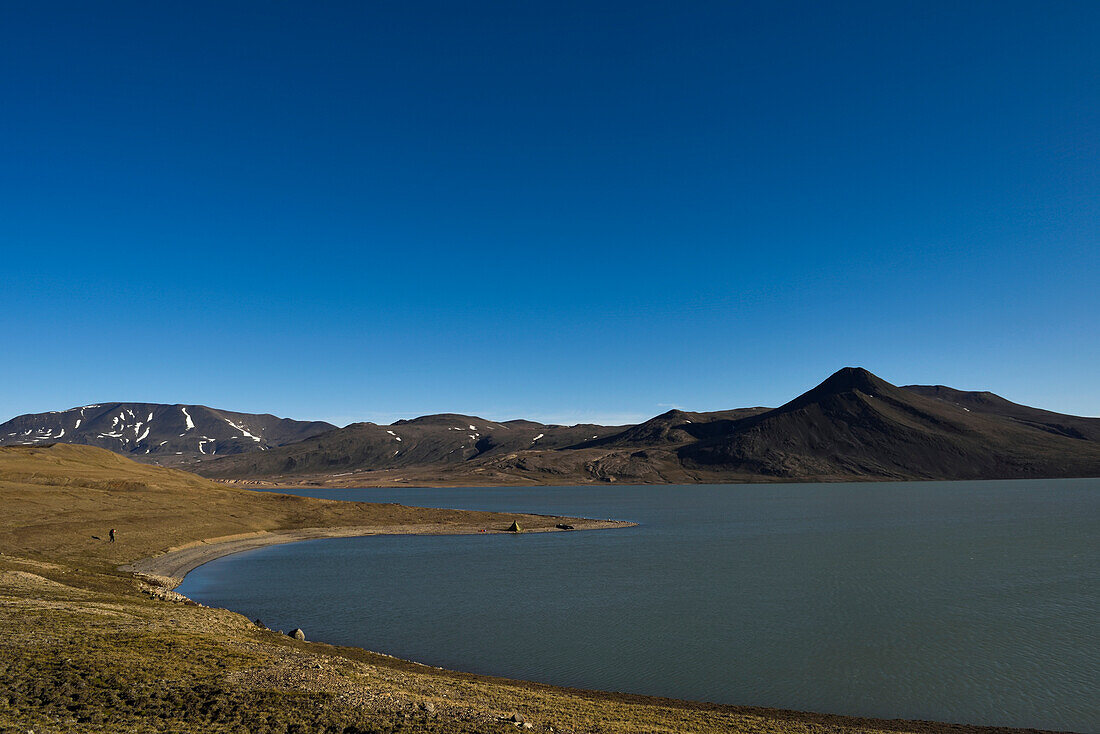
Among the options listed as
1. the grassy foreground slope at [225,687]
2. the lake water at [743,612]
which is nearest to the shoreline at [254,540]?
the lake water at [743,612]

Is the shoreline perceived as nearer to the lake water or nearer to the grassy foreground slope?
the lake water

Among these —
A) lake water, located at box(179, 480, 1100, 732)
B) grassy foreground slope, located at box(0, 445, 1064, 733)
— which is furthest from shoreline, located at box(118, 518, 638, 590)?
grassy foreground slope, located at box(0, 445, 1064, 733)

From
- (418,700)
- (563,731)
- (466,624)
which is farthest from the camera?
(466,624)

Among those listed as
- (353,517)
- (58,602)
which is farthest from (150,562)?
(353,517)

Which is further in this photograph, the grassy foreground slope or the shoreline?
the shoreline

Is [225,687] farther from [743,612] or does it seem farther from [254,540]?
[254,540]

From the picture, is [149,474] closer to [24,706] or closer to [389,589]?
[389,589]
